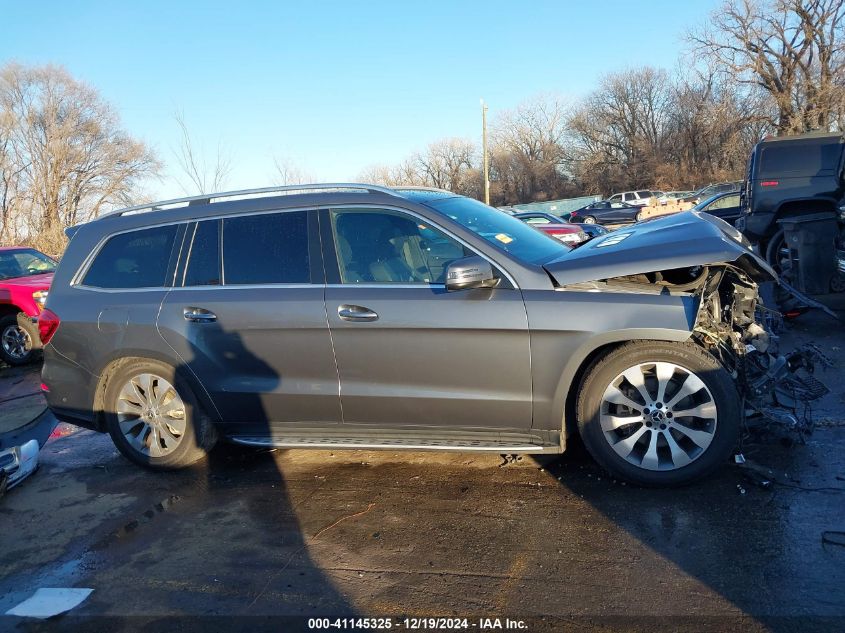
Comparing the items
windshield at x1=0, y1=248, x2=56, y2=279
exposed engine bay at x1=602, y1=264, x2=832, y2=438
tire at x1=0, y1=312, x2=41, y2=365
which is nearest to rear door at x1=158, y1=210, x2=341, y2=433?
exposed engine bay at x1=602, y1=264, x2=832, y2=438

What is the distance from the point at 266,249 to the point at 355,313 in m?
0.85

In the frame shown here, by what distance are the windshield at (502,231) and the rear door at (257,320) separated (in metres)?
0.94

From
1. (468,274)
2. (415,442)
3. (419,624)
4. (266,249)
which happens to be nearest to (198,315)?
(266,249)

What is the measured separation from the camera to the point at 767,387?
370 centimetres

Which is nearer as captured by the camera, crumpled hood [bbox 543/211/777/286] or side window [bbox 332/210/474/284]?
crumpled hood [bbox 543/211/777/286]

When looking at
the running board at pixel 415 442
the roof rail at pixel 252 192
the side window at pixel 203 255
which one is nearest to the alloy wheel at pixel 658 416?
the running board at pixel 415 442

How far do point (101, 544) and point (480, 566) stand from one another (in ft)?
7.21

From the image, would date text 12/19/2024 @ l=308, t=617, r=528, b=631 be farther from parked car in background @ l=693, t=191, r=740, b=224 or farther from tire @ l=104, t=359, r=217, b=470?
parked car in background @ l=693, t=191, r=740, b=224

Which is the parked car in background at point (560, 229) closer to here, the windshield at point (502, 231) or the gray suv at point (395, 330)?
the windshield at point (502, 231)

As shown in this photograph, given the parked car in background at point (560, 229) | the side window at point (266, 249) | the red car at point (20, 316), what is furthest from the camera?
the parked car in background at point (560, 229)

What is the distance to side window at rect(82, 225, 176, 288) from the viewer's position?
441 cm

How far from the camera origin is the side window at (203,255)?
13.9 ft

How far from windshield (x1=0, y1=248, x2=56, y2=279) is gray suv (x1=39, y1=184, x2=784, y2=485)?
260 inches

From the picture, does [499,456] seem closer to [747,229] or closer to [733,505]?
[733,505]
